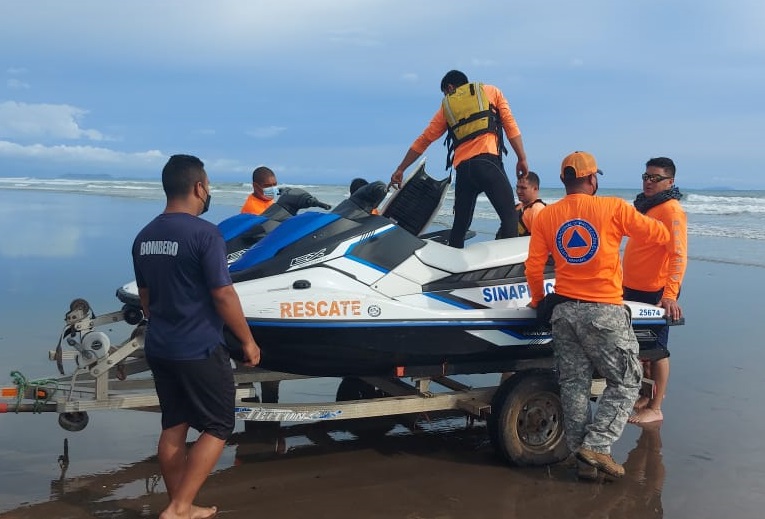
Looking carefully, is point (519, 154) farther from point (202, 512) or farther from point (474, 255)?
point (202, 512)

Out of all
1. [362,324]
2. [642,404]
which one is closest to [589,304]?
[362,324]

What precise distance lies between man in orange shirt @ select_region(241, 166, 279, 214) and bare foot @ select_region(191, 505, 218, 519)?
3.90m

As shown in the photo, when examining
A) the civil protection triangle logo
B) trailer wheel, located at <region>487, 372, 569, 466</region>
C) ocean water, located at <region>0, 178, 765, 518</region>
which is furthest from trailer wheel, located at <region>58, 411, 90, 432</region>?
the civil protection triangle logo

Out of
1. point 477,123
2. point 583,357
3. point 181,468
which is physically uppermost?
point 477,123

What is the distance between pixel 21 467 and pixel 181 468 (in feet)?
4.62

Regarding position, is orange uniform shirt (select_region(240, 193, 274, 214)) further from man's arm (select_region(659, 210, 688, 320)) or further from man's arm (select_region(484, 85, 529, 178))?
man's arm (select_region(659, 210, 688, 320))

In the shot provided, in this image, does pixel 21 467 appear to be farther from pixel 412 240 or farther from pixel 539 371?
pixel 539 371

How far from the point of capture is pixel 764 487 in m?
4.44

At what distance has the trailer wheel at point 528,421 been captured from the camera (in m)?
4.64

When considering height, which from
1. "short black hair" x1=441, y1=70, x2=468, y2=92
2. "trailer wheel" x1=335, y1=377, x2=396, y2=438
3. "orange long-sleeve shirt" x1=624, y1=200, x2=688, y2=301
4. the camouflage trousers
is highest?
"short black hair" x1=441, y1=70, x2=468, y2=92

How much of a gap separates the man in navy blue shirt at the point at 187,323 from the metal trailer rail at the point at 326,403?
2.06 feet

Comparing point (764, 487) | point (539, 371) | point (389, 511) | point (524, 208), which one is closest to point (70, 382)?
point (389, 511)

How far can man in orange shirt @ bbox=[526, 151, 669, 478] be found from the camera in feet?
14.3

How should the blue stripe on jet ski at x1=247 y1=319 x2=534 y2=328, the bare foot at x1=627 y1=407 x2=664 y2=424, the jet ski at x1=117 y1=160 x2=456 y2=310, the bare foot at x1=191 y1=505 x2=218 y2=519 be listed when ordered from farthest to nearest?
the bare foot at x1=627 y1=407 x2=664 y2=424, the jet ski at x1=117 y1=160 x2=456 y2=310, the blue stripe on jet ski at x1=247 y1=319 x2=534 y2=328, the bare foot at x1=191 y1=505 x2=218 y2=519
